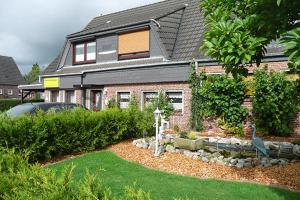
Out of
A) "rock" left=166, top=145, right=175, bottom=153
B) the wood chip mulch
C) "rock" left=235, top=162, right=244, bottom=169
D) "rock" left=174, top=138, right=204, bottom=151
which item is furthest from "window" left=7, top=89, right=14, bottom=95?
"rock" left=235, top=162, right=244, bottom=169

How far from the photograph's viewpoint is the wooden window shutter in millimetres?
23234

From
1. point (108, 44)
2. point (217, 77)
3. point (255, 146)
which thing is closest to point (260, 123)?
point (217, 77)

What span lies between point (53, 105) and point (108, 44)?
898cm

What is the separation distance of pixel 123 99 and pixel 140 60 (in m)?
→ 2.66

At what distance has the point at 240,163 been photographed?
10.9 m

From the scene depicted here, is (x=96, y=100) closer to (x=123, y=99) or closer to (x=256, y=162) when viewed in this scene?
(x=123, y=99)

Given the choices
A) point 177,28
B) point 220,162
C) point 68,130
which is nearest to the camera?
point 220,162

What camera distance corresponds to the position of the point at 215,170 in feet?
35.1

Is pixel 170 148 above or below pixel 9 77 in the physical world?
below

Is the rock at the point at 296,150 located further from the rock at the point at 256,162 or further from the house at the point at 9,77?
the house at the point at 9,77

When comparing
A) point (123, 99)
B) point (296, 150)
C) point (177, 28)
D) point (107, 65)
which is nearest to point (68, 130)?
point (296, 150)

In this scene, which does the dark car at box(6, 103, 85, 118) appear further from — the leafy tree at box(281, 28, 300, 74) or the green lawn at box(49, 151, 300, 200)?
the leafy tree at box(281, 28, 300, 74)

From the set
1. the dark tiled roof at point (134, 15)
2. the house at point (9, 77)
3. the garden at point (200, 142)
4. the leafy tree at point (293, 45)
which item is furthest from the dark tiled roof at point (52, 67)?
the house at point (9, 77)

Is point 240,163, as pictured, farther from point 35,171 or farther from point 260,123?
point 35,171
